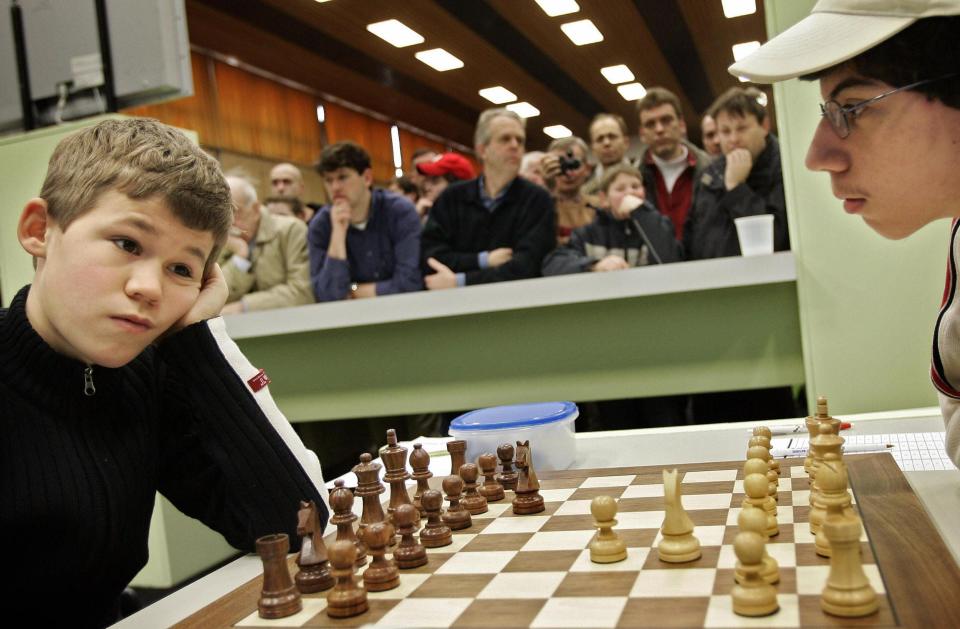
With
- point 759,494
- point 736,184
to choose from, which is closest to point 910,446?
point 759,494

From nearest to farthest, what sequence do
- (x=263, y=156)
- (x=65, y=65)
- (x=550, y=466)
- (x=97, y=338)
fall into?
(x=97, y=338), (x=550, y=466), (x=65, y=65), (x=263, y=156)

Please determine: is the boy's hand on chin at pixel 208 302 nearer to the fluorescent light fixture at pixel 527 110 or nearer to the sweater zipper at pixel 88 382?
the sweater zipper at pixel 88 382

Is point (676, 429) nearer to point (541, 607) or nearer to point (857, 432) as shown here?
point (857, 432)

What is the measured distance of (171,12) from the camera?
3320 mm

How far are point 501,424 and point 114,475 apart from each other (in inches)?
27.3

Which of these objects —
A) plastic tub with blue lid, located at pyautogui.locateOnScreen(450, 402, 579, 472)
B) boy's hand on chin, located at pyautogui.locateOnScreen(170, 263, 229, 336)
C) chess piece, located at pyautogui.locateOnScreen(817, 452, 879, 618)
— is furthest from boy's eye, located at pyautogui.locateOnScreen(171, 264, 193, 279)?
chess piece, located at pyautogui.locateOnScreen(817, 452, 879, 618)

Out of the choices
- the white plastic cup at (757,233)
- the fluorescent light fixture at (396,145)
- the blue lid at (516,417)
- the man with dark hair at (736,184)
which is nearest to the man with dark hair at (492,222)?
the man with dark hair at (736,184)

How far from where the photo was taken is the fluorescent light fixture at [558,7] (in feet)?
13.3

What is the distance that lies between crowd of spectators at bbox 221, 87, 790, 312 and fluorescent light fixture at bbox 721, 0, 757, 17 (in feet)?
1.06

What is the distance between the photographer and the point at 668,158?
366cm

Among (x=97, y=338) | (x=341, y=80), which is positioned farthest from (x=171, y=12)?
(x=341, y=80)

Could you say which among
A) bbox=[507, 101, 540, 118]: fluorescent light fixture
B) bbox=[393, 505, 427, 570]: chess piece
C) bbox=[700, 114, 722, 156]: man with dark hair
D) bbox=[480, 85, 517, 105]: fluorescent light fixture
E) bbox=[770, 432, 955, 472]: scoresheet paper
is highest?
bbox=[480, 85, 517, 105]: fluorescent light fixture

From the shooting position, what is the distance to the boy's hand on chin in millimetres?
1414

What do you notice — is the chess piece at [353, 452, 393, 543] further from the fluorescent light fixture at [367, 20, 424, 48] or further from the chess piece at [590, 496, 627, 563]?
the fluorescent light fixture at [367, 20, 424, 48]
